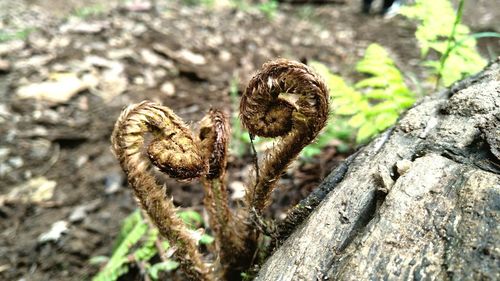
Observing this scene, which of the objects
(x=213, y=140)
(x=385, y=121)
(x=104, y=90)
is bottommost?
(x=104, y=90)

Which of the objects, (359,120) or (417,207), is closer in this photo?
(417,207)

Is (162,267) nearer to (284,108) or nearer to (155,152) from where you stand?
(155,152)

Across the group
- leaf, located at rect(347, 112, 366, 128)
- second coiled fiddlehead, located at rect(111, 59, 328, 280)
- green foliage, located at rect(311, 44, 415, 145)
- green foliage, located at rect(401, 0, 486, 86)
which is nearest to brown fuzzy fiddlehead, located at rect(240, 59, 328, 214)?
second coiled fiddlehead, located at rect(111, 59, 328, 280)

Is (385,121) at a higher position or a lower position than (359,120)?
higher

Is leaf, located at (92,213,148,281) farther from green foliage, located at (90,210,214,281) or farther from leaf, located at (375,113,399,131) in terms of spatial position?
leaf, located at (375,113,399,131)

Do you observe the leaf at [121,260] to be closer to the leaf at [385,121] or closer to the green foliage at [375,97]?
the green foliage at [375,97]

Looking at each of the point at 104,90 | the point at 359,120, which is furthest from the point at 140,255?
the point at 104,90
